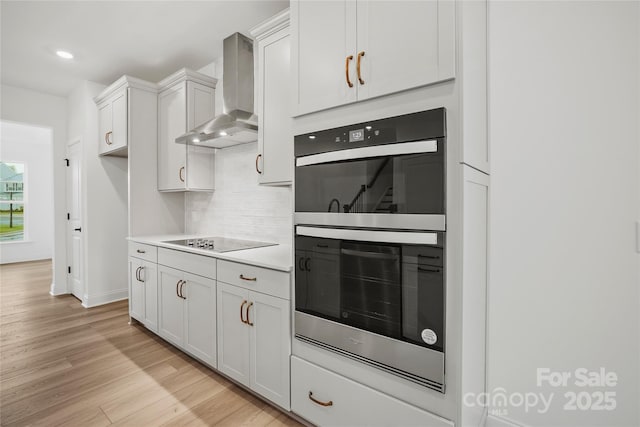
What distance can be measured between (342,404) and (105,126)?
13.3 feet

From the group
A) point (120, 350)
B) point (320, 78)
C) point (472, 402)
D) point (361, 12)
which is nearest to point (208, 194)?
point (120, 350)

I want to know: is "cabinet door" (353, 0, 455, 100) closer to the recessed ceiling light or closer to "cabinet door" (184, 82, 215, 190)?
"cabinet door" (184, 82, 215, 190)

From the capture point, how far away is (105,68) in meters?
3.59

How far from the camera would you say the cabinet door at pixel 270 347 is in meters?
1.75

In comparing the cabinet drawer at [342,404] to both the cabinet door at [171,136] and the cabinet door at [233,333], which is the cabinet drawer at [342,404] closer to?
the cabinet door at [233,333]

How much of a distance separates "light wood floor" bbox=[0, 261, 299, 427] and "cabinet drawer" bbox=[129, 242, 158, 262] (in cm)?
78

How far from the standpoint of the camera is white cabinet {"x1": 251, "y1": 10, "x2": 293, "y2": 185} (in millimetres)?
2045

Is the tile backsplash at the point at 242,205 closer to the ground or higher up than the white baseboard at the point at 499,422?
higher up

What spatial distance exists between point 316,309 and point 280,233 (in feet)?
4.04

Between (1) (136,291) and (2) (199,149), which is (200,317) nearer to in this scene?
(1) (136,291)

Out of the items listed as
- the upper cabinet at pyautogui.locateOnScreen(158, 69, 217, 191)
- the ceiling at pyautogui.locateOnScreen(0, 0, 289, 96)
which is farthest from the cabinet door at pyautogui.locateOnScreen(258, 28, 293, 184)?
the upper cabinet at pyautogui.locateOnScreen(158, 69, 217, 191)

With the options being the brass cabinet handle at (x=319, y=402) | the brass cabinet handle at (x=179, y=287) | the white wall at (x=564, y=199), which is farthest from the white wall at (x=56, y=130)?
the white wall at (x=564, y=199)

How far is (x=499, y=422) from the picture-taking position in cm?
168

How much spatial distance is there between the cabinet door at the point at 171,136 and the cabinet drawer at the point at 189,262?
2.74 feet
